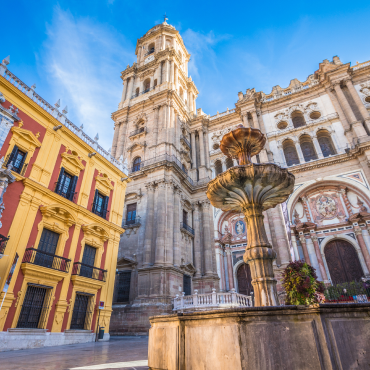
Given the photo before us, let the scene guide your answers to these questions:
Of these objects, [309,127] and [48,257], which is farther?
[309,127]

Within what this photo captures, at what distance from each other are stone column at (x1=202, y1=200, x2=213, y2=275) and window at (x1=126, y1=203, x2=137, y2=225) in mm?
5829

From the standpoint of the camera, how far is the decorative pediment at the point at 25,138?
10.4 meters

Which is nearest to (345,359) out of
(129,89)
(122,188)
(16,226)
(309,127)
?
(16,226)

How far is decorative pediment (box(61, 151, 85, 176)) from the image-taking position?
40.4 feet

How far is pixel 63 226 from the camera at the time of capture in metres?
11.3

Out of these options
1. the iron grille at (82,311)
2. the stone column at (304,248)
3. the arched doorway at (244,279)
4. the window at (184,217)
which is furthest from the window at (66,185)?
the stone column at (304,248)

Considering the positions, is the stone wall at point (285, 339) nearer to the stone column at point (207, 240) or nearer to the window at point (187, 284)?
the window at point (187, 284)

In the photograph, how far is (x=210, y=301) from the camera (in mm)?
13898

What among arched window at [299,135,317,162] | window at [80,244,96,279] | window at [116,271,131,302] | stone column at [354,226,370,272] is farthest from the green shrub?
arched window at [299,135,317,162]

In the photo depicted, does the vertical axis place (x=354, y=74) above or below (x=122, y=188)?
above

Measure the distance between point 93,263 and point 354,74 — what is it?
25220 mm

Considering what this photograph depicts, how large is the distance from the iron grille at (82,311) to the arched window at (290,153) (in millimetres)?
17862

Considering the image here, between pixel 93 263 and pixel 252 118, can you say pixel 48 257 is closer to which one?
pixel 93 263

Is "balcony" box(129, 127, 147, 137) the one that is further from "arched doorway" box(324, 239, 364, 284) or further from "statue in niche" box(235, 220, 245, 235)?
"arched doorway" box(324, 239, 364, 284)
